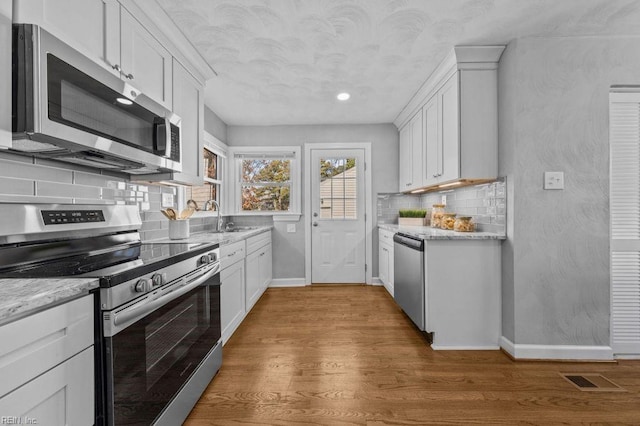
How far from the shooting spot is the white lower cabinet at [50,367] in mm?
766

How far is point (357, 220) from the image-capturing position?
14.8ft

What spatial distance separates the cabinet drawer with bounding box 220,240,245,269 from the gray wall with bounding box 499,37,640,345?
2205mm

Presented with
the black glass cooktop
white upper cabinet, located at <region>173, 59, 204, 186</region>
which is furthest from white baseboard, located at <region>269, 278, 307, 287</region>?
the black glass cooktop

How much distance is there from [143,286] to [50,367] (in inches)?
14.9

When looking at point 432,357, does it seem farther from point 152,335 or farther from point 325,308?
point 152,335

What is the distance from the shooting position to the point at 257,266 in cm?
357

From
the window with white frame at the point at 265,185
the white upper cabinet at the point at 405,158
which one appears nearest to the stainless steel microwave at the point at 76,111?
the window with white frame at the point at 265,185

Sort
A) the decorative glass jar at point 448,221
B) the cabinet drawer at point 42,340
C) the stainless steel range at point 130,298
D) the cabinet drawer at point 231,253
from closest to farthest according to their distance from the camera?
the cabinet drawer at point 42,340 → the stainless steel range at point 130,298 → the cabinet drawer at point 231,253 → the decorative glass jar at point 448,221

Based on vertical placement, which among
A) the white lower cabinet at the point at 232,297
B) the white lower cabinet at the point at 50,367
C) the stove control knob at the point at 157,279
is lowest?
the white lower cabinet at the point at 232,297

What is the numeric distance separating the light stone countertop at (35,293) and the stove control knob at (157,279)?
29 centimetres

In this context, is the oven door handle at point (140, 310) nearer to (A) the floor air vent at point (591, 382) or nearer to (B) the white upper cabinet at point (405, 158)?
(A) the floor air vent at point (591, 382)

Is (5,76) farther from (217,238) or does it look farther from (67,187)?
(217,238)

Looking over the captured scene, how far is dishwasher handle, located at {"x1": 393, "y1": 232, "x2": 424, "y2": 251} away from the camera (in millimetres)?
2565

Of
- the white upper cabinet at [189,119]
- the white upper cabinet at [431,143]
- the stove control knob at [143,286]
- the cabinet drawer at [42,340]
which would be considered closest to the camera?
the cabinet drawer at [42,340]
